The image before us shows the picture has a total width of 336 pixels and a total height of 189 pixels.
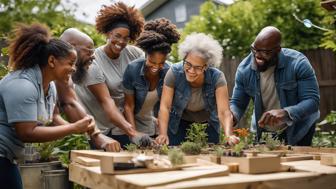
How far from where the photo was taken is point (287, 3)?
35.3 ft

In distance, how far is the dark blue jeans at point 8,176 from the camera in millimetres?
3271

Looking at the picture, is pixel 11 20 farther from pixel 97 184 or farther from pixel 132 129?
pixel 132 129

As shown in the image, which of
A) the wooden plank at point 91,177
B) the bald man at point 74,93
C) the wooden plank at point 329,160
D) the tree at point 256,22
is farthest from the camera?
the tree at point 256,22

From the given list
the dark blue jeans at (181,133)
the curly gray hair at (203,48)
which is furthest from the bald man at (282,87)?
the curly gray hair at (203,48)

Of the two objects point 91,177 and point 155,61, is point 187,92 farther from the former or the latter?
point 91,177

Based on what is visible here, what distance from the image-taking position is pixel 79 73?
4.54m

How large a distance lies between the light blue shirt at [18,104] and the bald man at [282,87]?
188 cm

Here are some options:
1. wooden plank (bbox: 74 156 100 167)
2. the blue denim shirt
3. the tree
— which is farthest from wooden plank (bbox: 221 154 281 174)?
the tree

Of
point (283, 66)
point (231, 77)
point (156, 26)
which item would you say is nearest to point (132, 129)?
point (156, 26)

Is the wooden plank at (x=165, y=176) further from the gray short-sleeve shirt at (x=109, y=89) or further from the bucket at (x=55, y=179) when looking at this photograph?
the gray short-sleeve shirt at (x=109, y=89)

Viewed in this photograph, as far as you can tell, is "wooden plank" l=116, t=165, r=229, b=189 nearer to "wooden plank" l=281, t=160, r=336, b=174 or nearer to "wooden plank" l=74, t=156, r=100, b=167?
"wooden plank" l=281, t=160, r=336, b=174

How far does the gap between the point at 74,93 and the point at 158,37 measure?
776 mm

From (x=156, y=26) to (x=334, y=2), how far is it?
1866 millimetres

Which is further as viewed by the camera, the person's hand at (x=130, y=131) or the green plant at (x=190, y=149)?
the person's hand at (x=130, y=131)
